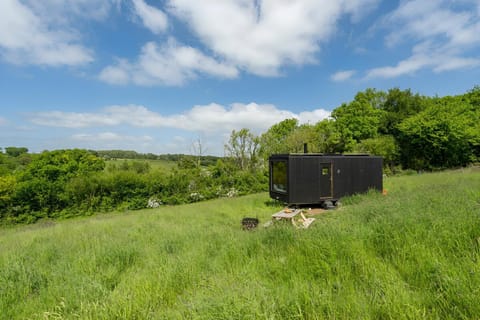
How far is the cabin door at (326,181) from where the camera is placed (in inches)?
364

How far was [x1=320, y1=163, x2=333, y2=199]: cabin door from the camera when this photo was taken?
364 inches

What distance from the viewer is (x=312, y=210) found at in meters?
8.88

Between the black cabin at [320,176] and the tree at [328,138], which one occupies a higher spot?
the tree at [328,138]

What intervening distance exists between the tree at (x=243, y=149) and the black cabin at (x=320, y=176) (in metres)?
12.4

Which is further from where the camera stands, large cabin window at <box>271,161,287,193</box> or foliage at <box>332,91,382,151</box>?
foliage at <box>332,91,382,151</box>

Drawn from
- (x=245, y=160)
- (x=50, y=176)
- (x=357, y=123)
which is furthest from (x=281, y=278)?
(x=50, y=176)

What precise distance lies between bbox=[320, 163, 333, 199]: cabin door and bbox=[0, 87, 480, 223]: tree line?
31.1ft

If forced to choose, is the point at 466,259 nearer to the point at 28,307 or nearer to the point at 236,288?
the point at 236,288

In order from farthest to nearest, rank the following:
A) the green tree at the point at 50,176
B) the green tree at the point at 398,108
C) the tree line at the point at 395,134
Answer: the green tree at the point at 398,108 < the tree line at the point at 395,134 < the green tree at the point at 50,176

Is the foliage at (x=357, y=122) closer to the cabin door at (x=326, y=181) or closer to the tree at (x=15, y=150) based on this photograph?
the cabin door at (x=326, y=181)

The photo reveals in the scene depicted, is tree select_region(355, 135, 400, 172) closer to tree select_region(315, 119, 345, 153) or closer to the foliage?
the foliage

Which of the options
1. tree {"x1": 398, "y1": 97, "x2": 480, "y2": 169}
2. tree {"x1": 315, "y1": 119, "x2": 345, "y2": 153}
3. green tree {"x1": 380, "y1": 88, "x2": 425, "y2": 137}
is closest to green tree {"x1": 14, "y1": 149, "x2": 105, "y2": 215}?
tree {"x1": 315, "y1": 119, "x2": 345, "y2": 153}

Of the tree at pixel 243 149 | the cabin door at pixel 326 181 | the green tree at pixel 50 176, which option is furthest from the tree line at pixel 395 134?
the green tree at pixel 50 176

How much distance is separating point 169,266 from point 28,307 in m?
1.17
